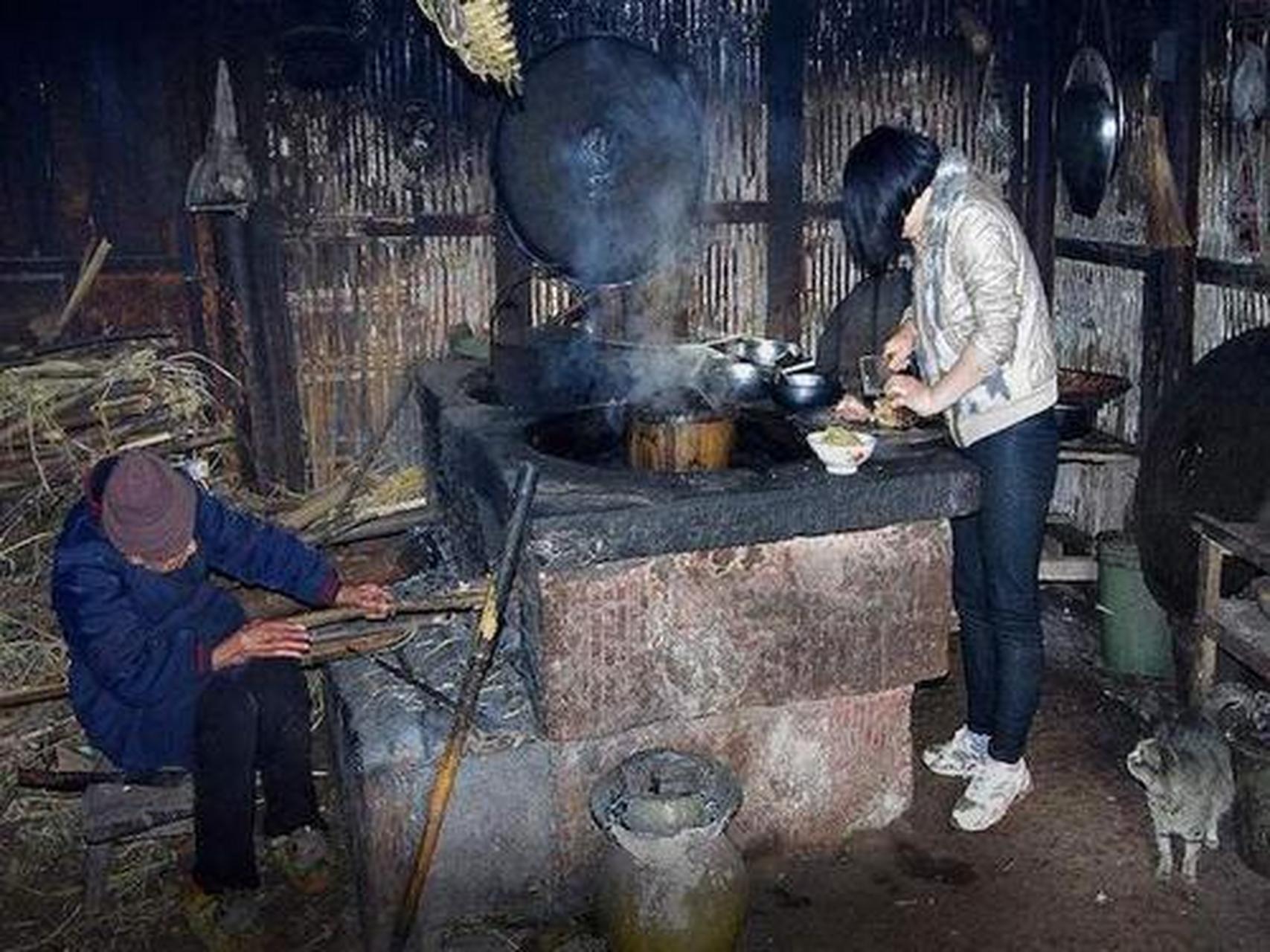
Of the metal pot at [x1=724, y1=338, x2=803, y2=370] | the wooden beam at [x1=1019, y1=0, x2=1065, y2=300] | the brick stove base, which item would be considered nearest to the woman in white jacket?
the brick stove base

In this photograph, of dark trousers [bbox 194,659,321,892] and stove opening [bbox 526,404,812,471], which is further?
stove opening [bbox 526,404,812,471]

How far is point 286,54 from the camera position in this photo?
24.1 feet

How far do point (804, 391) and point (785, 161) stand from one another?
8.40 ft

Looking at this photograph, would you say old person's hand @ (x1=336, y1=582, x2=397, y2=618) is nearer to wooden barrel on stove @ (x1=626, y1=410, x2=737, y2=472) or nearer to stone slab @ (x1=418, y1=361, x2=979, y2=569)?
stone slab @ (x1=418, y1=361, x2=979, y2=569)

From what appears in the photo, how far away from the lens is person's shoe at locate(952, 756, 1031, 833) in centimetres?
527

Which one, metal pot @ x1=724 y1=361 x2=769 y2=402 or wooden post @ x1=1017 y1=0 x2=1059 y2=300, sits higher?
wooden post @ x1=1017 y1=0 x2=1059 y2=300

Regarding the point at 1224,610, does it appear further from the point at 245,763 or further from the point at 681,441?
the point at 245,763

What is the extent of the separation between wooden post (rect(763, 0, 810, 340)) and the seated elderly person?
14.8 ft

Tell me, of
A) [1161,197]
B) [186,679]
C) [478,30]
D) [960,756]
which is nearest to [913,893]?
[960,756]

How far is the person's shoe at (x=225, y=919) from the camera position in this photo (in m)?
4.55

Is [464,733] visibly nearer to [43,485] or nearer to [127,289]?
[43,485]

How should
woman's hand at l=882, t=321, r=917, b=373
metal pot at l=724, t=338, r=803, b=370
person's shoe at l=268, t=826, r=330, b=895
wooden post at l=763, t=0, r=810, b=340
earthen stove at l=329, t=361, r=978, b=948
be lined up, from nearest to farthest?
earthen stove at l=329, t=361, r=978, b=948, person's shoe at l=268, t=826, r=330, b=895, woman's hand at l=882, t=321, r=917, b=373, metal pot at l=724, t=338, r=803, b=370, wooden post at l=763, t=0, r=810, b=340

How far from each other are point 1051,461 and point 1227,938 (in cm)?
188

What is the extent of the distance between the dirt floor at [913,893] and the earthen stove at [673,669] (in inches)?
9.0
